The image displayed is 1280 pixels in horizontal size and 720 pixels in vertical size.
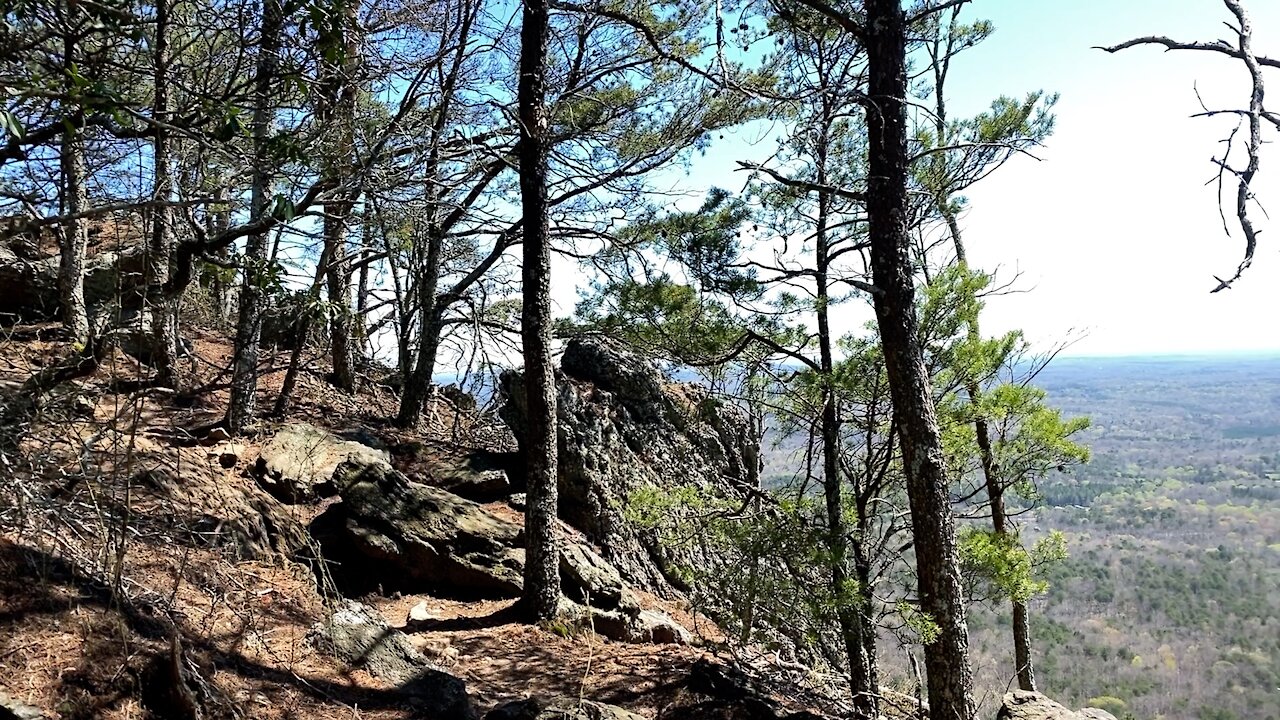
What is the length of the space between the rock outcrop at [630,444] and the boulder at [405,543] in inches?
51.3

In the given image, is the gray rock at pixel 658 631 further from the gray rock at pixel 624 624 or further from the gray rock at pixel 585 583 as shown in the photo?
the gray rock at pixel 585 583

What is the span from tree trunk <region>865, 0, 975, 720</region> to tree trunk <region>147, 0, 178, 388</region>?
395cm

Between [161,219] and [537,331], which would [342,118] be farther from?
[537,331]

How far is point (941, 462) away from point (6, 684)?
4.78 m

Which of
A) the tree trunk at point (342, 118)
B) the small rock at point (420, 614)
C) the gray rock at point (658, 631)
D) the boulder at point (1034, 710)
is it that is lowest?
the boulder at point (1034, 710)

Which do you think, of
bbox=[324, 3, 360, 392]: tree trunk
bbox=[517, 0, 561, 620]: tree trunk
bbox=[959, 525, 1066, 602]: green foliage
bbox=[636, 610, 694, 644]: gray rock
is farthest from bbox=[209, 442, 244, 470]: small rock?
bbox=[959, 525, 1066, 602]: green foliage

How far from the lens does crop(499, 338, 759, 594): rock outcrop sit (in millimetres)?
7617

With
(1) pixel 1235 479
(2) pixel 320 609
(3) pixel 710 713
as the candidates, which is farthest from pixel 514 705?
(1) pixel 1235 479

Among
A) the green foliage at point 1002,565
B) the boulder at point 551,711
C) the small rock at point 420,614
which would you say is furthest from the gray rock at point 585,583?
the green foliage at point 1002,565

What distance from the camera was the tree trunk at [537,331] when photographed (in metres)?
5.74

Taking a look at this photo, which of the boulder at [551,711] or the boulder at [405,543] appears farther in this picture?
the boulder at [405,543]

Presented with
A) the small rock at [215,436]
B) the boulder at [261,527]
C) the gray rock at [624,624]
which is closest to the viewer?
the boulder at [261,527]

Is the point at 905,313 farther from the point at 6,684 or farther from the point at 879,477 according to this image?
the point at 6,684

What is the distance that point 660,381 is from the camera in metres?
8.94
